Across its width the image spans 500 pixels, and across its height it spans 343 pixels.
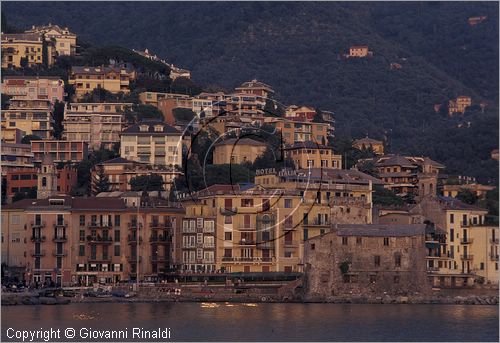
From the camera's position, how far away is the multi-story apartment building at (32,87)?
134 m

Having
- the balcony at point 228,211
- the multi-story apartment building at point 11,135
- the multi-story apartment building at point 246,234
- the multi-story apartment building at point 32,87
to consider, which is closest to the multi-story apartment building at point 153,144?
the multi-story apartment building at point 11,135

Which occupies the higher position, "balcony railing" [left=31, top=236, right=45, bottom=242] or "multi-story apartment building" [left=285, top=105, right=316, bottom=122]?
"multi-story apartment building" [left=285, top=105, right=316, bottom=122]

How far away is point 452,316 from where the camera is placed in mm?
80188

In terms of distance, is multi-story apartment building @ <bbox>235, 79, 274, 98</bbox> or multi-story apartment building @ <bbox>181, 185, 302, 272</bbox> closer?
multi-story apartment building @ <bbox>181, 185, 302, 272</bbox>

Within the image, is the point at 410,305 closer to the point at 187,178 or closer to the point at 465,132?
the point at 187,178

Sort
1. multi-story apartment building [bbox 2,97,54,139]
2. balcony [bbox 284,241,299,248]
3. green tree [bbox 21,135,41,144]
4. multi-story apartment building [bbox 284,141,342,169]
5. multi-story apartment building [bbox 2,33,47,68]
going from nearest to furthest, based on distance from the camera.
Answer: balcony [bbox 284,241,299,248] → multi-story apartment building [bbox 284,141,342,169] → green tree [bbox 21,135,41,144] → multi-story apartment building [bbox 2,97,54,139] → multi-story apartment building [bbox 2,33,47,68]

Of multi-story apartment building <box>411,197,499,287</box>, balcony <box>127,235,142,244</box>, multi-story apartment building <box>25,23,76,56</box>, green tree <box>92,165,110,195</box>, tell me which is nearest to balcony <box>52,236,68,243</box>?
balcony <box>127,235,142,244</box>

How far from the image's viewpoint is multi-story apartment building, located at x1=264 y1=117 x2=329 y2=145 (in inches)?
5089

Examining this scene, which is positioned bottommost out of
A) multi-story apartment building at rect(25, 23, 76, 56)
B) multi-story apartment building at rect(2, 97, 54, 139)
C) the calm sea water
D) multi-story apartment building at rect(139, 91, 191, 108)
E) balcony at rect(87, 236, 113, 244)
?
the calm sea water

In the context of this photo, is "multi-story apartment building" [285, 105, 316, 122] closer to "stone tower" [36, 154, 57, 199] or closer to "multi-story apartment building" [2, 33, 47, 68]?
"multi-story apartment building" [2, 33, 47, 68]

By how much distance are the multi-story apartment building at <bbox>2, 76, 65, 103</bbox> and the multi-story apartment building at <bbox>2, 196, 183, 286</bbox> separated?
125ft

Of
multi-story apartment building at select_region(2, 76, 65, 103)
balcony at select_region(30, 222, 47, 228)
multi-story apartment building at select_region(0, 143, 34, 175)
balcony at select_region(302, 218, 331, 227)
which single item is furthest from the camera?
multi-story apartment building at select_region(2, 76, 65, 103)

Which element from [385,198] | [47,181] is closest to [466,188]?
[385,198]

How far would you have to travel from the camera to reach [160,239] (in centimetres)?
9650
